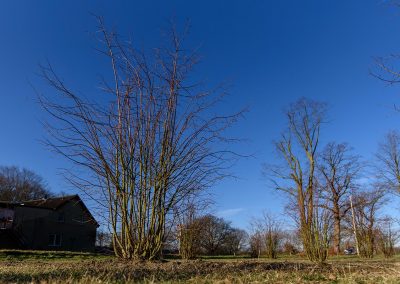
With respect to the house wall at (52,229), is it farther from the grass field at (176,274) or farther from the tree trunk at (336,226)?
the grass field at (176,274)

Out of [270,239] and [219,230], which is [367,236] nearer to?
[270,239]

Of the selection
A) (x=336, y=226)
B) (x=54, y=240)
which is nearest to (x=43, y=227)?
(x=54, y=240)

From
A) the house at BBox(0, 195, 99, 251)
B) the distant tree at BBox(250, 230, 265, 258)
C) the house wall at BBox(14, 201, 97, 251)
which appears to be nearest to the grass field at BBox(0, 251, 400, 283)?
the distant tree at BBox(250, 230, 265, 258)

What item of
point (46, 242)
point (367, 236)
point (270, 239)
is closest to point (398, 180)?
point (367, 236)

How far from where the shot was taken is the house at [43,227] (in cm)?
3509

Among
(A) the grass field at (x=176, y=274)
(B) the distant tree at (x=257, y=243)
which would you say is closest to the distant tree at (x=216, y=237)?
(B) the distant tree at (x=257, y=243)

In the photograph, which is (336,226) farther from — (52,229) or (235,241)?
(52,229)

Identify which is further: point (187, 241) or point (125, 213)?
point (187, 241)

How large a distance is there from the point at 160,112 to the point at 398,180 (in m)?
26.9

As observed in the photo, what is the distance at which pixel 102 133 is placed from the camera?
6.24 meters

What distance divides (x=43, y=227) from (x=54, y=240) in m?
1.88

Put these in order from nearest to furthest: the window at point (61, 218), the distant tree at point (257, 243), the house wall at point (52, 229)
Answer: the distant tree at point (257, 243) → the house wall at point (52, 229) → the window at point (61, 218)

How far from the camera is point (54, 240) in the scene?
124 ft

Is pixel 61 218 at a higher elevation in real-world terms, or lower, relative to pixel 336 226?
higher
